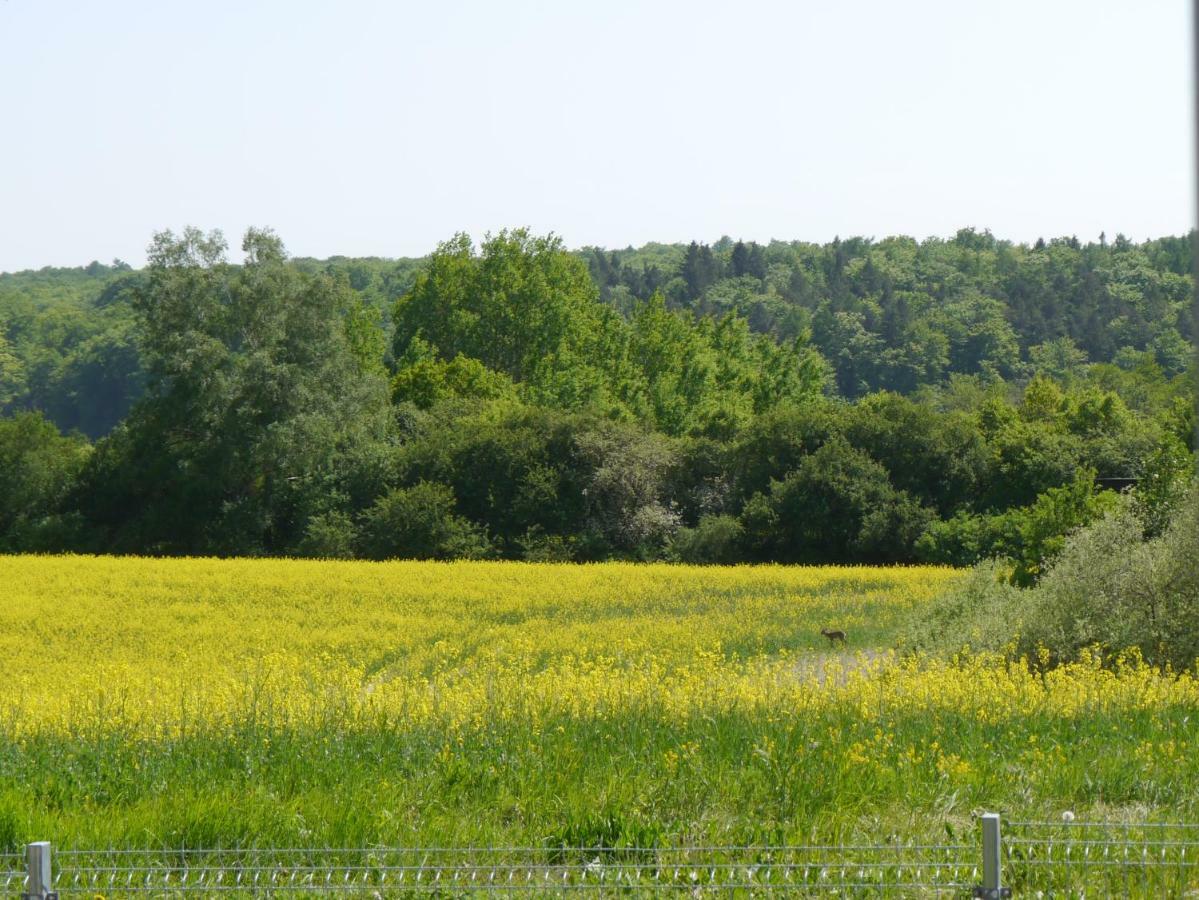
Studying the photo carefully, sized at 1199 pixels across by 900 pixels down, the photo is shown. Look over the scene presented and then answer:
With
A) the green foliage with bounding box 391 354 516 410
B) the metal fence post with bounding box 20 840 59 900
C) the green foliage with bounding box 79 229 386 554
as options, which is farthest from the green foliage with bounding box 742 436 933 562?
the metal fence post with bounding box 20 840 59 900

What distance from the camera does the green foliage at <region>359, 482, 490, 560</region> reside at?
157 ft

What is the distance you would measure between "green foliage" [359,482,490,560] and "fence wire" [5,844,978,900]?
39.6 meters

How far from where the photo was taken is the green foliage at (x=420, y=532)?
48.0m

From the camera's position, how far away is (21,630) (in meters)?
27.7

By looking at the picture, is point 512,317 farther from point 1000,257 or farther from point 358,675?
point 1000,257

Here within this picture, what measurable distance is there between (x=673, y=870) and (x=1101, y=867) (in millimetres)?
2264

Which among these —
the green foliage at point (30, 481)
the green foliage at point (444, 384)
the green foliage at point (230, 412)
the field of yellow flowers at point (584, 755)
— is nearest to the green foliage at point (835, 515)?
the green foliage at point (230, 412)

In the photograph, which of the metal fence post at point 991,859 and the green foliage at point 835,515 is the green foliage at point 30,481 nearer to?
the green foliage at point 835,515

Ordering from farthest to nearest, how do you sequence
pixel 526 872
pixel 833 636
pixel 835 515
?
pixel 835 515 → pixel 833 636 → pixel 526 872

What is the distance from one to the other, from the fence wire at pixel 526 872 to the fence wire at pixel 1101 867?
270 mm

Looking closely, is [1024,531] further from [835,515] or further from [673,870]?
[673,870]

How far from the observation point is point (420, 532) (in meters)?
48.4

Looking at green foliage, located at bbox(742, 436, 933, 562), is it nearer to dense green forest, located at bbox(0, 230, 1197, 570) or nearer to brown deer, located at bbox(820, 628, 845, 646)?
dense green forest, located at bbox(0, 230, 1197, 570)

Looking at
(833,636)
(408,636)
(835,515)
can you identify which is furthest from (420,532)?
(833,636)
